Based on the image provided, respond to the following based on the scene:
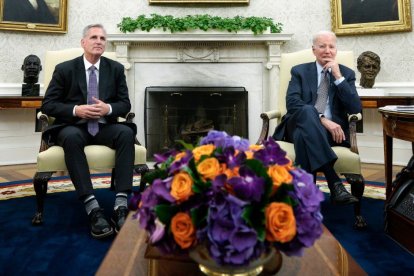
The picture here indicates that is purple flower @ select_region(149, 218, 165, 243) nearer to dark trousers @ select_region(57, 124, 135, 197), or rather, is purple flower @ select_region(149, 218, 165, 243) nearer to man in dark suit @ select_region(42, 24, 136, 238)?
man in dark suit @ select_region(42, 24, 136, 238)

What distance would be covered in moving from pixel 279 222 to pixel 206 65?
14.3ft

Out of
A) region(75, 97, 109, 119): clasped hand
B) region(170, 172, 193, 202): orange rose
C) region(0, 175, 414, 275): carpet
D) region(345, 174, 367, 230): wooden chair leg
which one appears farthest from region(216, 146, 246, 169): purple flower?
region(75, 97, 109, 119): clasped hand

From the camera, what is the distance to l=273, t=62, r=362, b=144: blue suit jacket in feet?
8.85

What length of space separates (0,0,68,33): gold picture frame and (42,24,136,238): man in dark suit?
2524mm

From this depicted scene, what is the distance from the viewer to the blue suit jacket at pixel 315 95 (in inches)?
106

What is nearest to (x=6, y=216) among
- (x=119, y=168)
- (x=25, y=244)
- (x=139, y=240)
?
(x=25, y=244)

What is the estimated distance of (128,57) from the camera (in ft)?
16.3

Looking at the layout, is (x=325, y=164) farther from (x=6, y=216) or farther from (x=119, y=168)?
(x=6, y=216)

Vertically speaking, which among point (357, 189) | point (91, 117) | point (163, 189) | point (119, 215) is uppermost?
point (91, 117)

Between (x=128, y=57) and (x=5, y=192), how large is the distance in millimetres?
2403

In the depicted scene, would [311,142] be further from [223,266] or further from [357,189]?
[223,266]

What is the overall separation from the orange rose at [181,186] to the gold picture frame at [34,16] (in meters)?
4.70

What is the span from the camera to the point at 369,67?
4.50 meters

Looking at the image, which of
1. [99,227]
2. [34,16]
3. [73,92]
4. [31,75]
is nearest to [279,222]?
[99,227]
